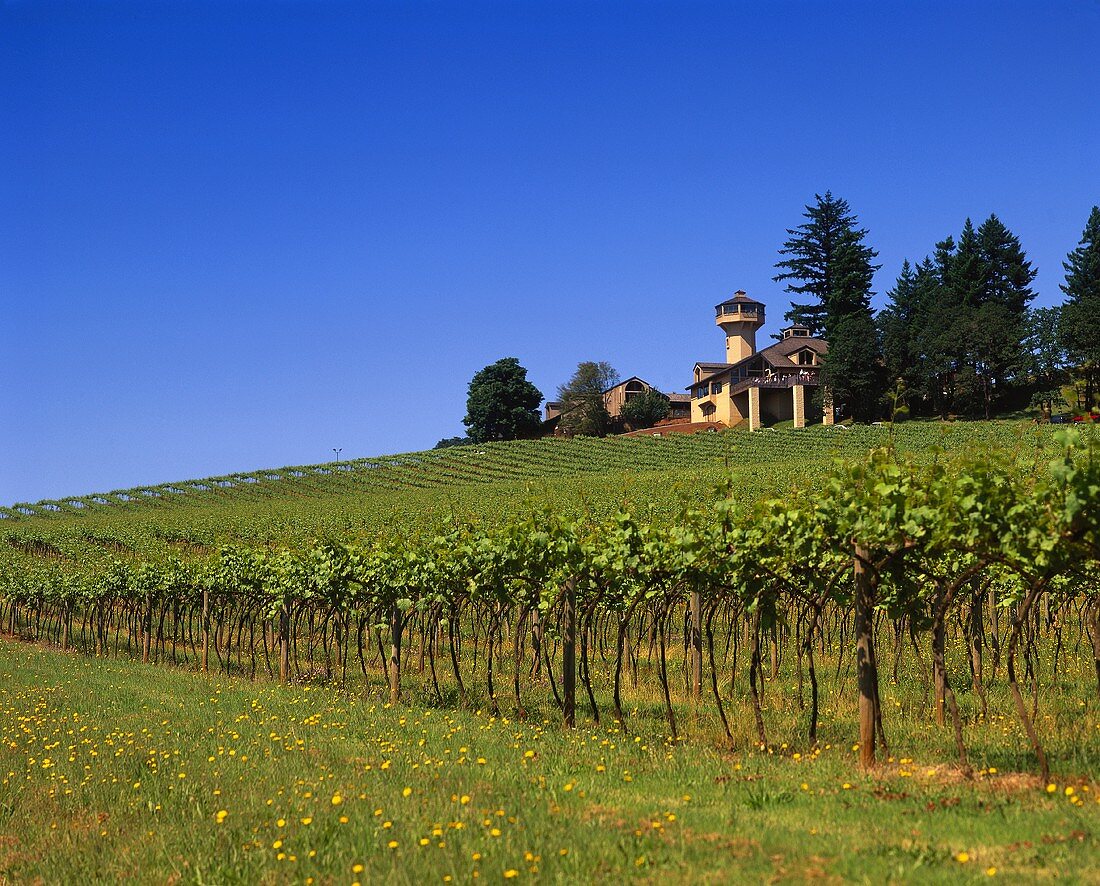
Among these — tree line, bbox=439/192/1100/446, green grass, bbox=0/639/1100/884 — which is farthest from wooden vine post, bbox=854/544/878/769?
tree line, bbox=439/192/1100/446

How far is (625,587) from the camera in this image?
45.1 feet

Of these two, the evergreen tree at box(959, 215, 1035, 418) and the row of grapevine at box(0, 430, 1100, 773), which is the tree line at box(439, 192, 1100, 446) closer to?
the evergreen tree at box(959, 215, 1035, 418)

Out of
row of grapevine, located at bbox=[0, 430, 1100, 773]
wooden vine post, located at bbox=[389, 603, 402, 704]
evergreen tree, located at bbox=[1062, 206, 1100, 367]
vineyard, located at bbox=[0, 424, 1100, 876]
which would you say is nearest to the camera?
row of grapevine, located at bbox=[0, 430, 1100, 773]

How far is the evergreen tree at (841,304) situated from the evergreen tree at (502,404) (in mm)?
28091

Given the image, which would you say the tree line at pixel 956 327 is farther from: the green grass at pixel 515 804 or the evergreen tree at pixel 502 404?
the green grass at pixel 515 804

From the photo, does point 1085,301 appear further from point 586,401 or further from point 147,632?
point 147,632

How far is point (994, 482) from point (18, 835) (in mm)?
8079

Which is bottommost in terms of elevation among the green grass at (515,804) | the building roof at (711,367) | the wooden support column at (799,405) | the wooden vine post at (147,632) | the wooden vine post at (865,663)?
the wooden vine post at (147,632)

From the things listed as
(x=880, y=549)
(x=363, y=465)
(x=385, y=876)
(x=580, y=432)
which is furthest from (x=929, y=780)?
(x=580, y=432)

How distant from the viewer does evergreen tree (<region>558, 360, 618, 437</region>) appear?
9012 centimetres

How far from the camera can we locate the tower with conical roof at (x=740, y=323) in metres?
96.5

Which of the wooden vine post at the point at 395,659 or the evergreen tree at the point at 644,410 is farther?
the evergreen tree at the point at 644,410

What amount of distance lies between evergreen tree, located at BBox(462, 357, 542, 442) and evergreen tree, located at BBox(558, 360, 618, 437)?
128 inches

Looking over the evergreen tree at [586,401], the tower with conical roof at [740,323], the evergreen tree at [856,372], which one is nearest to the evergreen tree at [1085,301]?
the evergreen tree at [856,372]
